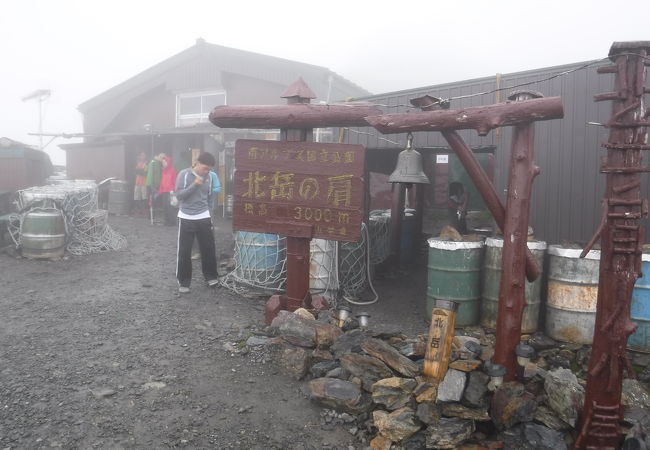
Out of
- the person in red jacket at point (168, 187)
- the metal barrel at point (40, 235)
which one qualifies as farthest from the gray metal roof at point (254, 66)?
the metal barrel at point (40, 235)

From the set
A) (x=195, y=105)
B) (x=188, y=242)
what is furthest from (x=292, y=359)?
(x=195, y=105)

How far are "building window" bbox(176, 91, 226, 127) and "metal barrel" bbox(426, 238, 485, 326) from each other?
15.5m

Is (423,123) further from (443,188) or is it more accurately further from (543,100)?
(443,188)

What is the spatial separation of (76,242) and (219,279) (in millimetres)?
4333

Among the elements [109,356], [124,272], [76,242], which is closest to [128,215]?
[76,242]

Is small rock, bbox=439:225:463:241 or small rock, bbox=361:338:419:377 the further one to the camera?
small rock, bbox=439:225:463:241

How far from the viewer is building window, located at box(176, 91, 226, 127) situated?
19.7m

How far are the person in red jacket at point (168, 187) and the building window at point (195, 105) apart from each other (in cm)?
592

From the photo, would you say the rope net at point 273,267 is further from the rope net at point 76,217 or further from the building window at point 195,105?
the building window at point 195,105

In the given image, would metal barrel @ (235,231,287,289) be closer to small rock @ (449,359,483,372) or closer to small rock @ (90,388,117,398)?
small rock @ (90,388,117,398)

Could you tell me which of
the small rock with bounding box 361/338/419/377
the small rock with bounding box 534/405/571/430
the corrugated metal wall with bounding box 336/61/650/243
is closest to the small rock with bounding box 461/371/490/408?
the small rock with bounding box 534/405/571/430

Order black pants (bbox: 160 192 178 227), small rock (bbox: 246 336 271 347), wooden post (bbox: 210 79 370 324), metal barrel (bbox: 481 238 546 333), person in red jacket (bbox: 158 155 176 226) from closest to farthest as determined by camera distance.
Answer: wooden post (bbox: 210 79 370 324), small rock (bbox: 246 336 271 347), metal barrel (bbox: 481 238 546 333), person in red jacket (bbox: 158 155 176 226), black pants (bbox: 160 192 178 227)

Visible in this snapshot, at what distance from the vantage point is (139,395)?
4.23m

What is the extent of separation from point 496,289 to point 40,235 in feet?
27.9
